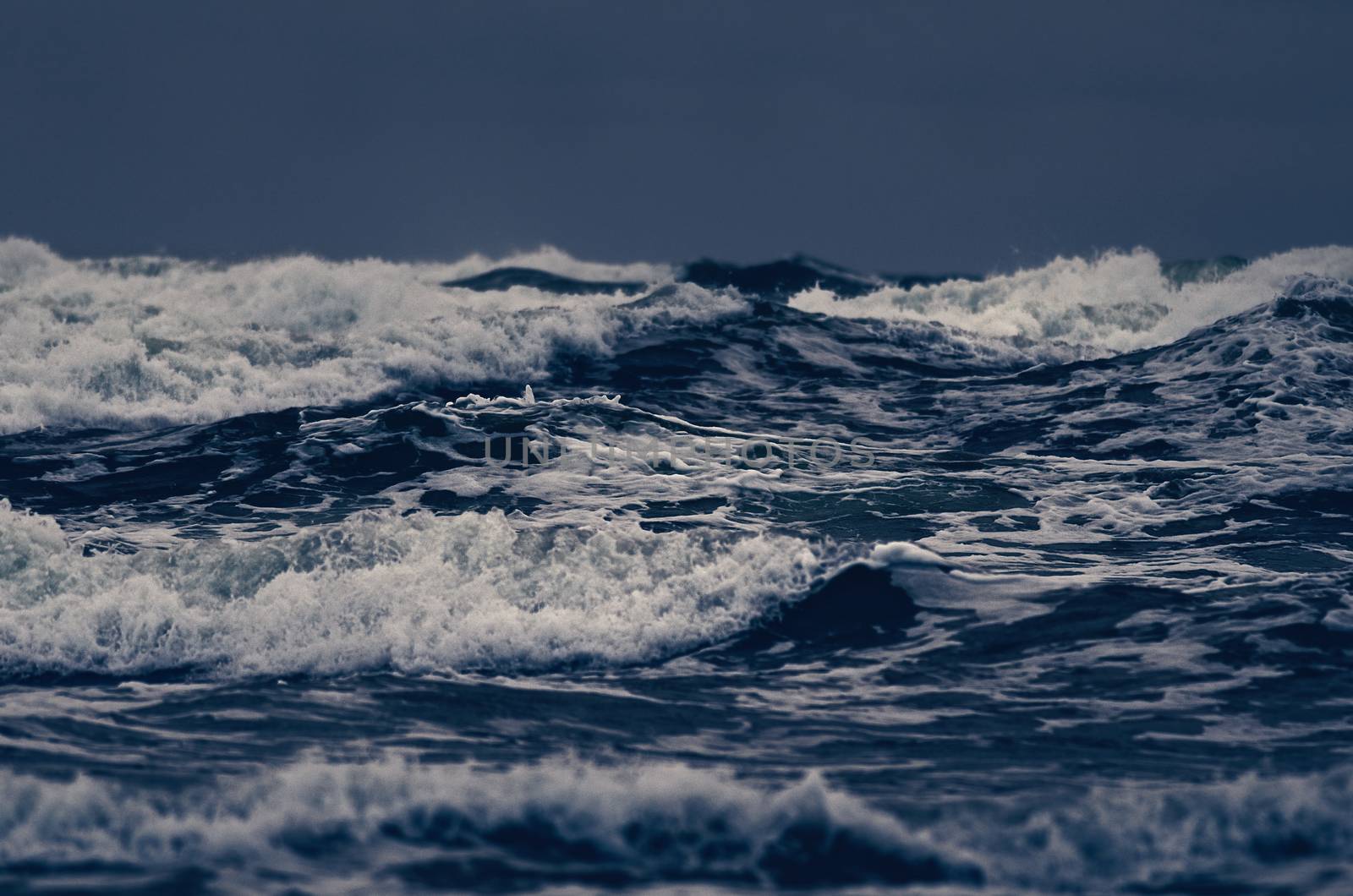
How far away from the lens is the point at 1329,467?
1658 cm

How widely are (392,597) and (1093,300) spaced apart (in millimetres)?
25332

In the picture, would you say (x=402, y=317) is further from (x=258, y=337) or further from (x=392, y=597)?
(x=392, y=597)

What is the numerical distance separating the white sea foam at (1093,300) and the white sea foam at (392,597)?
1794cm

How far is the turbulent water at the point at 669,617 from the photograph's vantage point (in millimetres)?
7203

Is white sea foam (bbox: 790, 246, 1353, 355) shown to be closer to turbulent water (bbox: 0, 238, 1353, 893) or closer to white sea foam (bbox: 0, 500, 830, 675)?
turbulent water (bbox: 0, 238, 1353, 893)

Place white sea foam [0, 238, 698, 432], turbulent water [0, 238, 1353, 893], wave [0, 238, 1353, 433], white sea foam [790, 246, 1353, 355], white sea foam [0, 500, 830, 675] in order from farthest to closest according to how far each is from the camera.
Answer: white sea foam [790, 246, 1353, 355], wave [0, 238, 1353, 433], white sea foam [0, 238, 698, 432], white sea foam [0, 500, 830, 675], turbulent water [0, 238, 1353, 893]

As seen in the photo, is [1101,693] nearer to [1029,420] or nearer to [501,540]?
[501,540]

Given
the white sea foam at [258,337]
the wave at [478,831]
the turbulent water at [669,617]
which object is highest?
the white sea foam at [258,337]

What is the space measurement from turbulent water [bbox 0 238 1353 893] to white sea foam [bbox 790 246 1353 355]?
5386 millimetres

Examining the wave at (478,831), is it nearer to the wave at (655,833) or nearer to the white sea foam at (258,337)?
the wave at (655,833)

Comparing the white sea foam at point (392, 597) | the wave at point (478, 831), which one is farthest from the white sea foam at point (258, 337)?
the wave at point (478, 831)

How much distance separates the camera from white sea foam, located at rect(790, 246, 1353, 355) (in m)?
30.3

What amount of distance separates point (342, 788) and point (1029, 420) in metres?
14.9

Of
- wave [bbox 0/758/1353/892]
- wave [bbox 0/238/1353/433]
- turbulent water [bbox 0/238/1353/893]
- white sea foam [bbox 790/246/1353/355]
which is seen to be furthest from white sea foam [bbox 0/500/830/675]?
white sea foam [bbox 790/246/1353/355]
